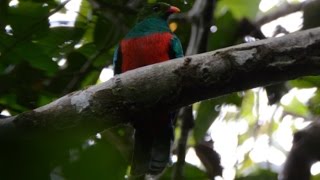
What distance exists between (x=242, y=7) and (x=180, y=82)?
60.5 inches

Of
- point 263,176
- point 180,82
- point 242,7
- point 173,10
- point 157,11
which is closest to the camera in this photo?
point 180,82

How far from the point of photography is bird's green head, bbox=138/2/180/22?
13.3 ft

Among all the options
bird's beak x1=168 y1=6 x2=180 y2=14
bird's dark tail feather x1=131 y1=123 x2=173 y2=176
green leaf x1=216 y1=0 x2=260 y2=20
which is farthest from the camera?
bird's beak x1=168 y1=6 x2=180 y2=14

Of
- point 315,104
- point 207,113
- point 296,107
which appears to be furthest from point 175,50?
point 296,107

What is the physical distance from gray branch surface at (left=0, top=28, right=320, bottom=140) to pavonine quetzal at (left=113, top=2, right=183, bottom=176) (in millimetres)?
176

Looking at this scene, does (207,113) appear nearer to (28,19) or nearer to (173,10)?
(173,10)

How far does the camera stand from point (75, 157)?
1045mm

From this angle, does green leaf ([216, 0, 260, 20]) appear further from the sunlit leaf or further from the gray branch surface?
the gray branch surface

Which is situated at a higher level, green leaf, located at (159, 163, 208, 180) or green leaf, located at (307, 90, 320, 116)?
green leaf, located at (307, 90, 320, 116)

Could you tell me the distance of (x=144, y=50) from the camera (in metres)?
3.52

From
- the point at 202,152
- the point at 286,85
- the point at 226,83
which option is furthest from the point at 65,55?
the point at 226,83

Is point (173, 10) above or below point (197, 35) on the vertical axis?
above

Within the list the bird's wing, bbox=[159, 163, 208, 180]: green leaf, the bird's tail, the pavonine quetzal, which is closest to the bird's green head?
the pavonine quetzal

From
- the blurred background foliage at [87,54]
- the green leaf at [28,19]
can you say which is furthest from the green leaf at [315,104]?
the green leaf at [28,19]
